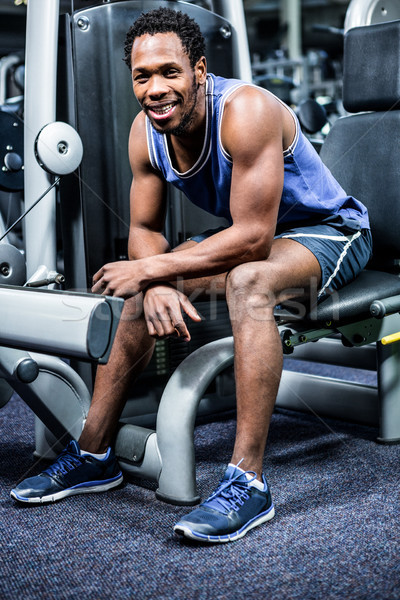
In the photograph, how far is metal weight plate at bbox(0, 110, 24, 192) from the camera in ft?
6.95

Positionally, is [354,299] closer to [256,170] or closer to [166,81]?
[256,170]

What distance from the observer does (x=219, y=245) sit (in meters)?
1.48

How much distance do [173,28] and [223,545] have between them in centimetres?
117

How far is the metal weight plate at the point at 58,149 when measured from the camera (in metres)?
1.65

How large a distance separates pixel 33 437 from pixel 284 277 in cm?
108

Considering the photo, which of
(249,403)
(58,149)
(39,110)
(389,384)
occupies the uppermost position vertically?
(39,110)

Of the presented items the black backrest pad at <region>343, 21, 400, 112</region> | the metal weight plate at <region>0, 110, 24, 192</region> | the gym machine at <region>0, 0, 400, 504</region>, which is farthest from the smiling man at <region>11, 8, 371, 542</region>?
the metal weight plate at <region>0, 110, 24, 192</region>

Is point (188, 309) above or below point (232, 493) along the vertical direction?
above

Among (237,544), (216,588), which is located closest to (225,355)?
(237,544)

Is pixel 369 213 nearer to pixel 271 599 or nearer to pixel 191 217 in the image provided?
pixel 191 217

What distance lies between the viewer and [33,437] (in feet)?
6.98

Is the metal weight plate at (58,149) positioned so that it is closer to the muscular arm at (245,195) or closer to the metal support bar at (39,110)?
the metal support bar at (39,110)

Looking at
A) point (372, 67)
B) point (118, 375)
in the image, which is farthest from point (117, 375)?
point (372, 67)

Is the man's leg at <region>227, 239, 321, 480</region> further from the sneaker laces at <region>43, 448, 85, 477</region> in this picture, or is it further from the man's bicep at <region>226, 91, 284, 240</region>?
the sneaker laces at <region>43, 448, 85, 477</region>
